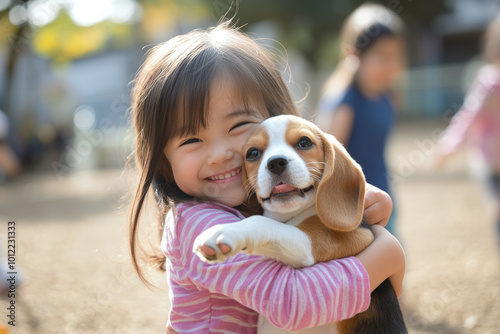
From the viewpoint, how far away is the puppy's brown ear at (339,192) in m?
1.94

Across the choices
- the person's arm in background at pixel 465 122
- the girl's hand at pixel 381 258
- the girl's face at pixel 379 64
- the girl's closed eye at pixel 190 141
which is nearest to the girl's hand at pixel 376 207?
the girl's hand at pixel 381 258

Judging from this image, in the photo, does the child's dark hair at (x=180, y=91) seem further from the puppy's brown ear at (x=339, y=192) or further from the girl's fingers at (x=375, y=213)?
the girl's fingers at (x=375, y=213)

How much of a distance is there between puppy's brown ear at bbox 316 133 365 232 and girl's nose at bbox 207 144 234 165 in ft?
1.29

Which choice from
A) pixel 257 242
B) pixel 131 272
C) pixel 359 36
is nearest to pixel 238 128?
pixel 257 242

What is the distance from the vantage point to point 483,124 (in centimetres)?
511

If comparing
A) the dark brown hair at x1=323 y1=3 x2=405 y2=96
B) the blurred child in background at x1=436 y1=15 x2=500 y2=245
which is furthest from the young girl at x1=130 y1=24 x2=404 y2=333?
the blurred child in background at x1=436 y1=15 x2=500 y2=245

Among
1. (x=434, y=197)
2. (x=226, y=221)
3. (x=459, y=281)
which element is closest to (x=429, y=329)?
(x=459, y=281)

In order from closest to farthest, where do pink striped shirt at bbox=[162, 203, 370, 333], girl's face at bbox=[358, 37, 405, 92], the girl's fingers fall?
pink striped shirt at bbox=[162, 203, 370, 333] → the girl's fingers → girl's face at bbox=[358, 37, 405, 92]

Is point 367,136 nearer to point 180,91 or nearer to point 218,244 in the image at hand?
point 180,91

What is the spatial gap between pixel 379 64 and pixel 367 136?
680mm

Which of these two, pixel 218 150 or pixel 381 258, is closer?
pixel 381 258

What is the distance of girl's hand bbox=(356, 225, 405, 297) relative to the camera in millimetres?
1942

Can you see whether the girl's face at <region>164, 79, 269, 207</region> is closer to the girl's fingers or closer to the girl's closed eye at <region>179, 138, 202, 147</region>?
the girl's closed eye at <region>179, 138, 202, 147</region>

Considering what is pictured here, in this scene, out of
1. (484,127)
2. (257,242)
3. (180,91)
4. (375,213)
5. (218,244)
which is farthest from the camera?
(484,127)
